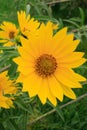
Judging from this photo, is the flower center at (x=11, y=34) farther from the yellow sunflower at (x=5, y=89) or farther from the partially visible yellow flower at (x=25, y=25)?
the yellow sunflower at (x=5, y=89)

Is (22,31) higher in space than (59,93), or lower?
higher

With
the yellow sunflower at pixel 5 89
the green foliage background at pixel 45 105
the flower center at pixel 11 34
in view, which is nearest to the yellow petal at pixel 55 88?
the green foliage background at pixel 45 105

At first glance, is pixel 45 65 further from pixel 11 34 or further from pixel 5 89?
pixel 11 34

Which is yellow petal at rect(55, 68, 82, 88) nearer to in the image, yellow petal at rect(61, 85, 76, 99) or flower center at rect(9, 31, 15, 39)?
yellow petal at rect(61, 85, 76, 99)

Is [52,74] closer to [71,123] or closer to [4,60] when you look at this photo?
[4,60]

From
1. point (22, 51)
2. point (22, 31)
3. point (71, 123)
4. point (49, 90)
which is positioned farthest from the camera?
point (71, 123)

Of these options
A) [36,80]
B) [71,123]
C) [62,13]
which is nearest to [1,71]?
[36,80]
